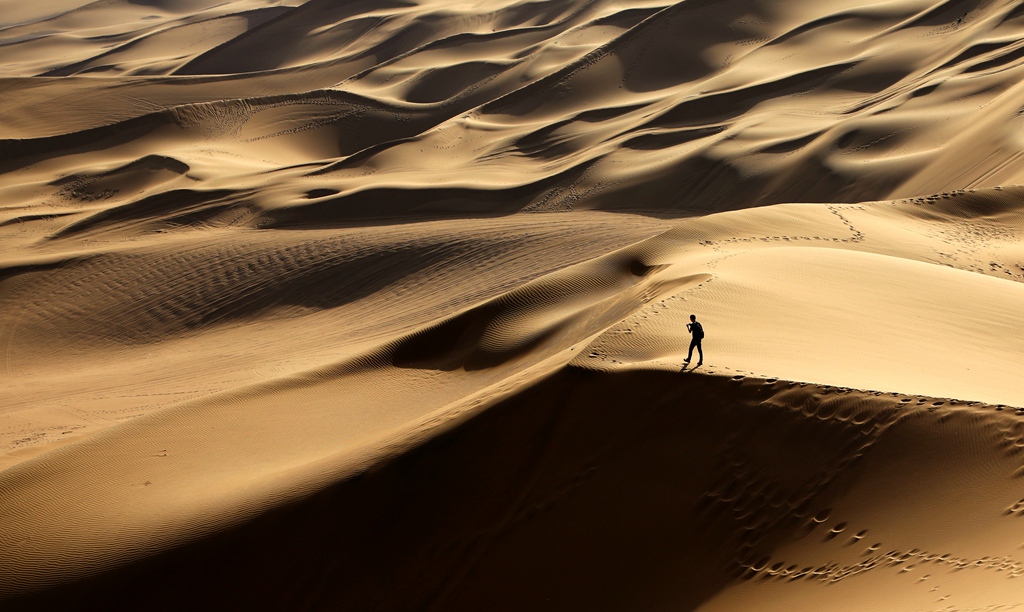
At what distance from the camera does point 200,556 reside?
7125mm

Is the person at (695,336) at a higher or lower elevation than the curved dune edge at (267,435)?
higher

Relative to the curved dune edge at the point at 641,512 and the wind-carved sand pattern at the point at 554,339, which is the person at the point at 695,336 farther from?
the curved dune edge at the point at 641,512

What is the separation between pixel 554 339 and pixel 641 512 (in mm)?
3267

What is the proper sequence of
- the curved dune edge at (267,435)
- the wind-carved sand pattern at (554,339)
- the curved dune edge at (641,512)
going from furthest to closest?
the curved dune edge at (267,435) < the wind-carved sand pattern at (554,339) < the curved dune edge at (641,512)

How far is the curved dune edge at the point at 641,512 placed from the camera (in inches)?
222

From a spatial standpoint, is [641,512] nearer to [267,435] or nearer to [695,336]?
[695,336]

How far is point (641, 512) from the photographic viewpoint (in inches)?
256

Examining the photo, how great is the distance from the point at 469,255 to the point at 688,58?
46.5 ft

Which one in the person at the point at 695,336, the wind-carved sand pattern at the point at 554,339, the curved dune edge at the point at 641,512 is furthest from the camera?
the person at the point at 695,336

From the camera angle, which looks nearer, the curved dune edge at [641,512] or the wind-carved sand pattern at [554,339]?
the curved dune edge at [641,512]

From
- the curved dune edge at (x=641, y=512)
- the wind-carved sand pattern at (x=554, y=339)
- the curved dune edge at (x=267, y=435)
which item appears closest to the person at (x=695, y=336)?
the wind-carved sand pattern at (x=554, y=339)

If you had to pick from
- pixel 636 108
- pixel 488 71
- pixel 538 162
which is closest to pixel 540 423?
pixel 538 162

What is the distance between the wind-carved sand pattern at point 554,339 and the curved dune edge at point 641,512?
0.08 ft

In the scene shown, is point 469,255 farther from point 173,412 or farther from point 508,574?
point 508,574
